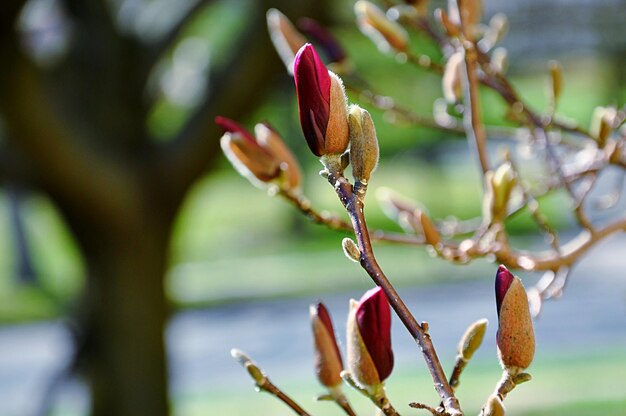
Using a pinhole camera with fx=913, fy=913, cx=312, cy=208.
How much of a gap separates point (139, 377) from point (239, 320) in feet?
26.6

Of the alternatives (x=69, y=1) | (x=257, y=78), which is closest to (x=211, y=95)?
(x=257, y=78)

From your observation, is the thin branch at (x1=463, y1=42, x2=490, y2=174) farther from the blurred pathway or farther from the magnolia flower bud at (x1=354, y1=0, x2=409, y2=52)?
the blurred pathway

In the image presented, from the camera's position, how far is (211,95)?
3.27 meters

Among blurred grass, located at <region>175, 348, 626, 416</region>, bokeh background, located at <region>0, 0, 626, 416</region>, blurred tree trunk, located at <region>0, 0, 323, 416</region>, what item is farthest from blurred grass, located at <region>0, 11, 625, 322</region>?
blurred tree trunk, located at <region>0, 0, 323, 416</region>

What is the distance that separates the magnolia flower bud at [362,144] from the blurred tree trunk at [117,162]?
2.23 m

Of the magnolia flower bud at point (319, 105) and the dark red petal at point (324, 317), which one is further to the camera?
the dark red petal at point (324, 317)

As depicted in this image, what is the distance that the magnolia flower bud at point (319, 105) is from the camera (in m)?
0.63

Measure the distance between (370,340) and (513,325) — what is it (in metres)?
0.10

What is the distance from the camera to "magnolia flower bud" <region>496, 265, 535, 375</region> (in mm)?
619

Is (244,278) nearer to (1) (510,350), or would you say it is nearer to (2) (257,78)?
(2) (257,78)

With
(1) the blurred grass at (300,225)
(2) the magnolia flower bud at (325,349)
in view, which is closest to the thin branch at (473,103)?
(2) the magnolia flower bud at (325,349)

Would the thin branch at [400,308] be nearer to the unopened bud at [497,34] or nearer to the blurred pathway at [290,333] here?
the unopened bud at [497,34]

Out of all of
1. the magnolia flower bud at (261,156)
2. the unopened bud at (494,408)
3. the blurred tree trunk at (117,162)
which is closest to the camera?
the unopened bud at (494,408)

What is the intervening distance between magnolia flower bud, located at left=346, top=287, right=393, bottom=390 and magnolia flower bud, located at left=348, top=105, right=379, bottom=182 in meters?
0.09
